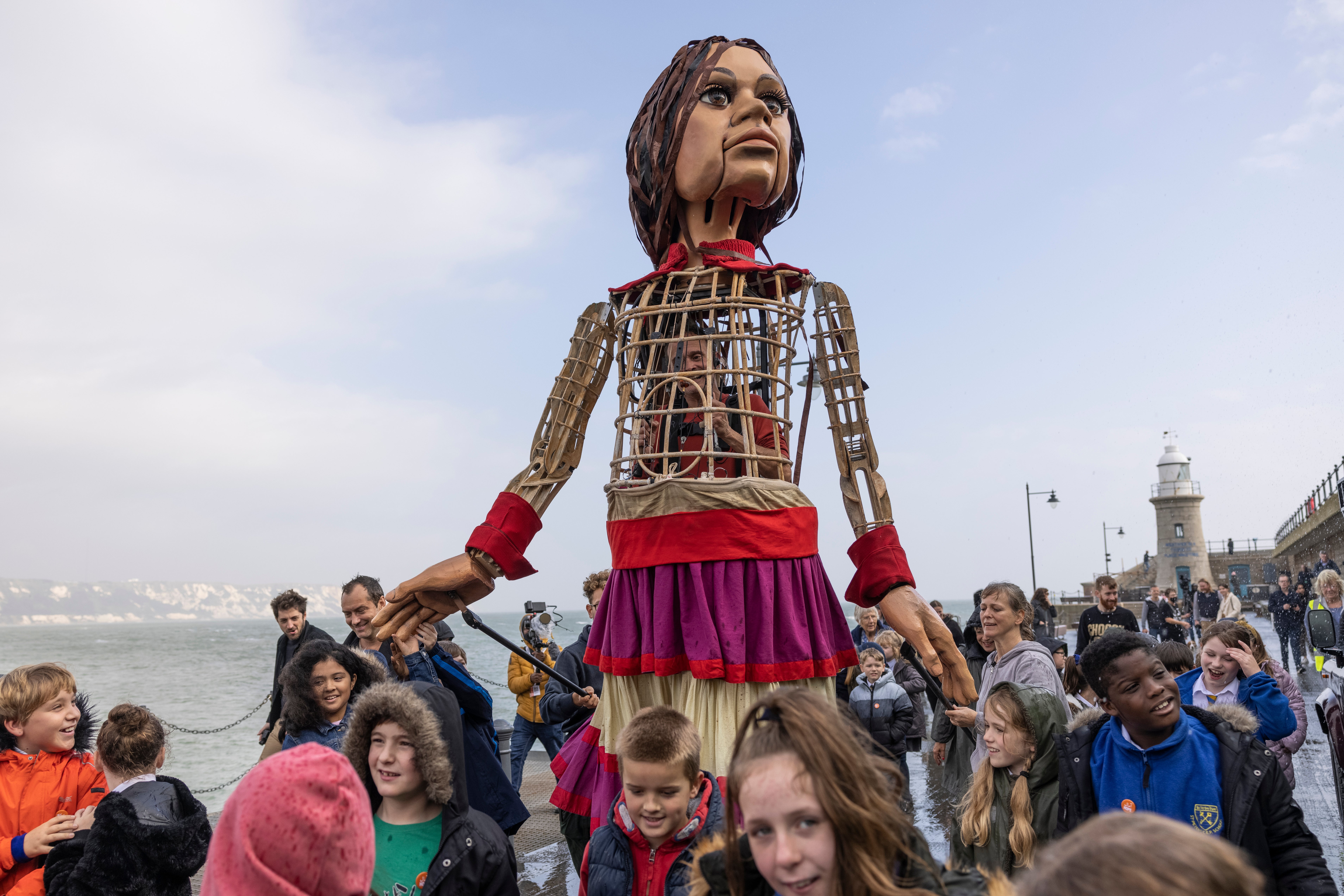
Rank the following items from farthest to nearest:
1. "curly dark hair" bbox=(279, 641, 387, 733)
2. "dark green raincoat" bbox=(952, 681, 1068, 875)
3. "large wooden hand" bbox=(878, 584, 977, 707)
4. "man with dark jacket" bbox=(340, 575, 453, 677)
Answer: "man with dark jacket" bbox=(340, 575, 453, 677)
"curly dark hair" bbox=(279, 641, 387, 733)
"large wooden hand" bbox=(878, 584, 977, 707)
"dark green raincoat" bbox=(952, 681, 1068, 875)

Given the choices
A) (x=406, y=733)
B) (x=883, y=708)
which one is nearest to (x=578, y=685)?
(x=883, y=708)

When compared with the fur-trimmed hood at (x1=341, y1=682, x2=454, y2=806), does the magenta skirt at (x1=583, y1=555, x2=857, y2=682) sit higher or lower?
higher

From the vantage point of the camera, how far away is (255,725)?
2186cm

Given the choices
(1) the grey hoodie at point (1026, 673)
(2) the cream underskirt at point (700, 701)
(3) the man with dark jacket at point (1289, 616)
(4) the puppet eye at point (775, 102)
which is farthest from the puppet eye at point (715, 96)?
(3) the man with dark jacket at point (1289, 616)

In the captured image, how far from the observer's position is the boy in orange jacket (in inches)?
119

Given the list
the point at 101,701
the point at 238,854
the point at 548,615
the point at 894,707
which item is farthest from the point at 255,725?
the point at 238,854

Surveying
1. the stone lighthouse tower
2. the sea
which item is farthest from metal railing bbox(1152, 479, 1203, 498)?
the sea

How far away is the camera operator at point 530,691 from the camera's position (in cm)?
628

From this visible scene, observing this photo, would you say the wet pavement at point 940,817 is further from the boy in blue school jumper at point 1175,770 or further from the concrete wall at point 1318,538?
the concrete wall at point 1318,538

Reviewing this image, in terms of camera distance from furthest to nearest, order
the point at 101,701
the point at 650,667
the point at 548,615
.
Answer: the point at 101,701
the point at 548,615
the point at 650,667

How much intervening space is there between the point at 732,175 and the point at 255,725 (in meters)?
22.2

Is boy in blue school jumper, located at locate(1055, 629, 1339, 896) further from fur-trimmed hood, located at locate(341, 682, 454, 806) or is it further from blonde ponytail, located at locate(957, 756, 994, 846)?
fur-trimmed hood, located at locate(341, 682, 454, 806)

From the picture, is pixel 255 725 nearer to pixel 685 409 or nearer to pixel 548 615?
pixel 548 615

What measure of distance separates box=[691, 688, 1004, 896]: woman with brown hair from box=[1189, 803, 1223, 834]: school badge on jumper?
1.19 meters
